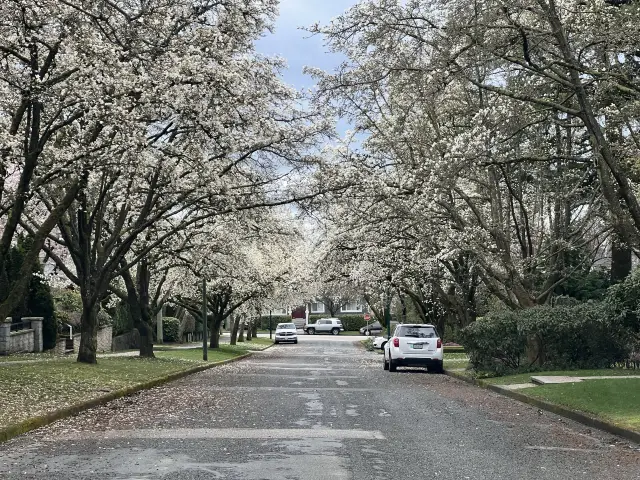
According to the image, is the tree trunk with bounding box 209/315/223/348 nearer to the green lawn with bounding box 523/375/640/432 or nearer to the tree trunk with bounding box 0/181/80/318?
the tree trunk with bounding box 0/181/80/318

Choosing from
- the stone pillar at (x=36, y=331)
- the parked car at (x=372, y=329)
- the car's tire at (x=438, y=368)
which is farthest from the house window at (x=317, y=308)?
the car's tire at (x=438, y=368)

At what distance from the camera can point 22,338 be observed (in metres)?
30.1

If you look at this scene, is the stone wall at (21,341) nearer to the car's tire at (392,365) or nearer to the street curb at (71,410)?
the street curb at (71,410)

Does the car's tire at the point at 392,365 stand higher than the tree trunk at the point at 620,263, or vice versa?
the tree trunk at the point at 620,263

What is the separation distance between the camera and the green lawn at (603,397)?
12.6 m

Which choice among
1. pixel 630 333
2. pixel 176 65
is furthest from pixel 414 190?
pixel 176 65

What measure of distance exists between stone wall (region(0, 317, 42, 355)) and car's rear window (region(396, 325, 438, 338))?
1325 centimetres

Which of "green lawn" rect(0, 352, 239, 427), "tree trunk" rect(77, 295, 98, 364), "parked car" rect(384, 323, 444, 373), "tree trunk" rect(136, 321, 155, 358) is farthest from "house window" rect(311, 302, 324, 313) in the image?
"tree trunk" rect(77, 295, 98, 364)

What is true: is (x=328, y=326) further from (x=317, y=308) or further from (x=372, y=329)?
(x=317, y=308)

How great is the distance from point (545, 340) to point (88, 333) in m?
13.0

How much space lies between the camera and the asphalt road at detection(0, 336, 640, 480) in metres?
8.38

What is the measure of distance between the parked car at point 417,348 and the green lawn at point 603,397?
9531 mm

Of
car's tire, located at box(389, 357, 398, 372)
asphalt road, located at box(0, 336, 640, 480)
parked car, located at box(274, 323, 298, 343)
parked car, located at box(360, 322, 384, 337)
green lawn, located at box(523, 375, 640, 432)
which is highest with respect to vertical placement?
parked car, located at box(360, 322, 384, 337)

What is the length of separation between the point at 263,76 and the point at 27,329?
50.1 ft
